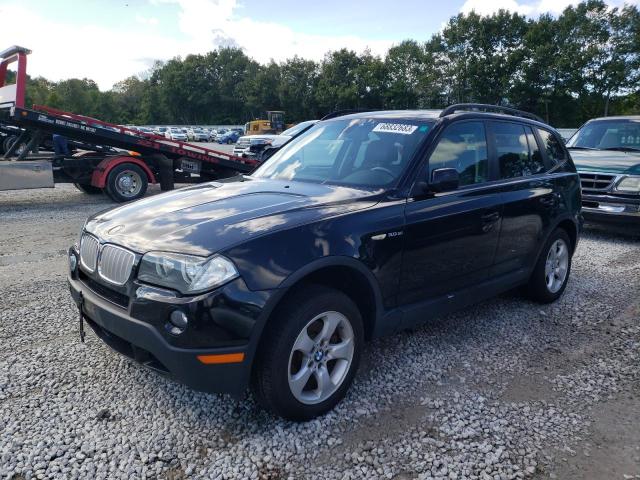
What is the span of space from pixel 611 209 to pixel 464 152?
5.02 metres

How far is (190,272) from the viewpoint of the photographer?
7.95 ft

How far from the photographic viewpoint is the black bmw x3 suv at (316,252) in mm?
2432

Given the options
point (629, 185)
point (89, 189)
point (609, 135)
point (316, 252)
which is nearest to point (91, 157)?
point (89, 189)

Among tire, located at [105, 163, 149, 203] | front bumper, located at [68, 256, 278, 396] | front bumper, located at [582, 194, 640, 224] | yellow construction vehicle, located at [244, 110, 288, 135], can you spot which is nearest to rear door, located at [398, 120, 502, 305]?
front bumper, located at [68, 256, 278, 396]

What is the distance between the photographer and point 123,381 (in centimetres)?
320

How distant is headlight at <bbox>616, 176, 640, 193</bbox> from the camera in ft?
24.0

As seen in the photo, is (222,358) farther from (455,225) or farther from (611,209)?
(611,209)

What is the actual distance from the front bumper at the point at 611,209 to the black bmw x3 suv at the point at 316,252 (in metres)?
3.80

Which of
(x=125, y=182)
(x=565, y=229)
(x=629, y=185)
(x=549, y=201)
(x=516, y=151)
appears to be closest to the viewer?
(x=516, y=151)

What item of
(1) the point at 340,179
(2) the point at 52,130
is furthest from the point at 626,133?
(2) the point at 52,130

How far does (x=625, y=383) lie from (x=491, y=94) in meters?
57.2

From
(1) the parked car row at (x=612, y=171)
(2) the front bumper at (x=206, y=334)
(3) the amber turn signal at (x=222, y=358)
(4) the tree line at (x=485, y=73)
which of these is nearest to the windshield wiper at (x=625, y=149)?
(1) the parked car row at (x=612, y=171)

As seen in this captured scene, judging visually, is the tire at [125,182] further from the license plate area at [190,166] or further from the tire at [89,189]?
the tire at [89,189]

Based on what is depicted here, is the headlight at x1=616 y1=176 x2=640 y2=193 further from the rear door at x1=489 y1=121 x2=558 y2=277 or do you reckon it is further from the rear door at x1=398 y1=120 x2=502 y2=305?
the rear door at x1=398 y1=120 x2=502 y2=305
